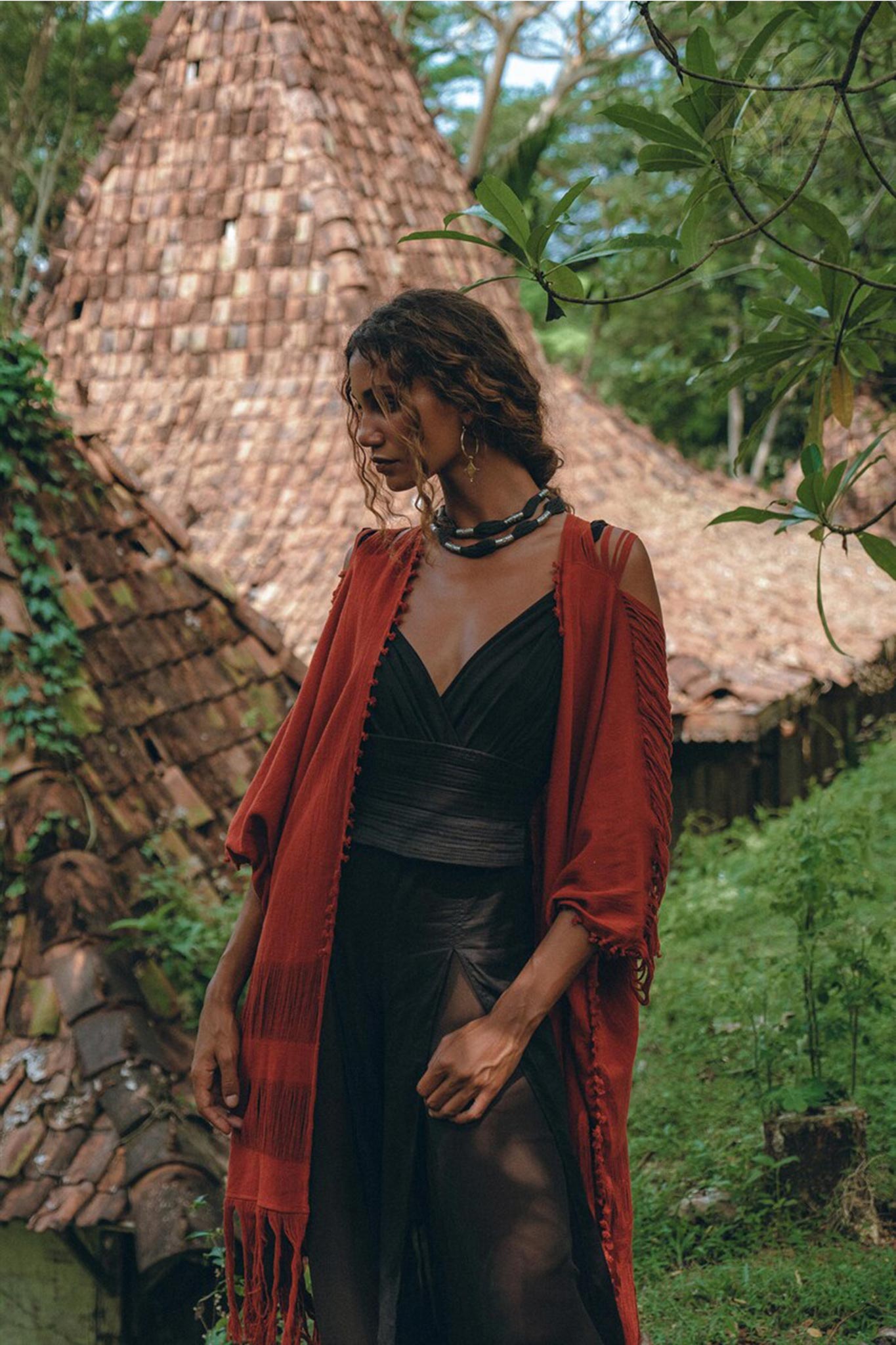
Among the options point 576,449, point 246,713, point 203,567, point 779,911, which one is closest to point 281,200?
point 576,449

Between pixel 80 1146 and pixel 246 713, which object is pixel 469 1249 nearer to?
pixel 80 1146

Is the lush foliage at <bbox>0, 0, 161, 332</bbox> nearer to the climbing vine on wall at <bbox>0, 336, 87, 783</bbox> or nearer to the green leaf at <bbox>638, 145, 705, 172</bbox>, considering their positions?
the climbing vine on wall at <bbox>0, 336, 87, 783</bbox>

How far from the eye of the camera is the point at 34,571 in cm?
441

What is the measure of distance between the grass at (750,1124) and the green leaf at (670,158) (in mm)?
1947

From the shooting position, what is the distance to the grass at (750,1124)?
121 inches

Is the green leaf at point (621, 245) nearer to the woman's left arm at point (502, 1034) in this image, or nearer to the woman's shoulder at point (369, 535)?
the woman's shoulder at point (369, 535)

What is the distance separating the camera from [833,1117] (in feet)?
11.3

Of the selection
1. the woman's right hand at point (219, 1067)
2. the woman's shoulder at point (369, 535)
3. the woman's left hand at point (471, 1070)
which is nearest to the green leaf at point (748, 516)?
the woman's shoulder at point (369, 535)

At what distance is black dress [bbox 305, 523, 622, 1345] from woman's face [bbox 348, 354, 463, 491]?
250mm

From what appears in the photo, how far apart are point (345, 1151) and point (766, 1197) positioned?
1861mm

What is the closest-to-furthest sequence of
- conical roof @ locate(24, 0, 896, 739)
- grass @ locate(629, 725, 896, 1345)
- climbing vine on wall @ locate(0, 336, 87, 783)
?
1. grass @ locate(629, 725, 896, 1345)
2. climbing vine on wall @ locate(0, 336, 87, 783)
3. conical roof @ locate(24, 0, 896, 739)

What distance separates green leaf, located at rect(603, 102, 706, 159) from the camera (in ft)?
7.32

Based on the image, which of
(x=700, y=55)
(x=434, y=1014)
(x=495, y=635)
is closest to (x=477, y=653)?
(x=495, y=635)

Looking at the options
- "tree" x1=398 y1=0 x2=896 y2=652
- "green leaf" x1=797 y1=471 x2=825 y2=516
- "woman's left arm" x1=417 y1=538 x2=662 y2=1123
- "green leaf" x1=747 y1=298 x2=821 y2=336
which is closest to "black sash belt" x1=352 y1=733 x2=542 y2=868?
"woman's left arm" x1=417 y1=538 x2=662 y2=1123
